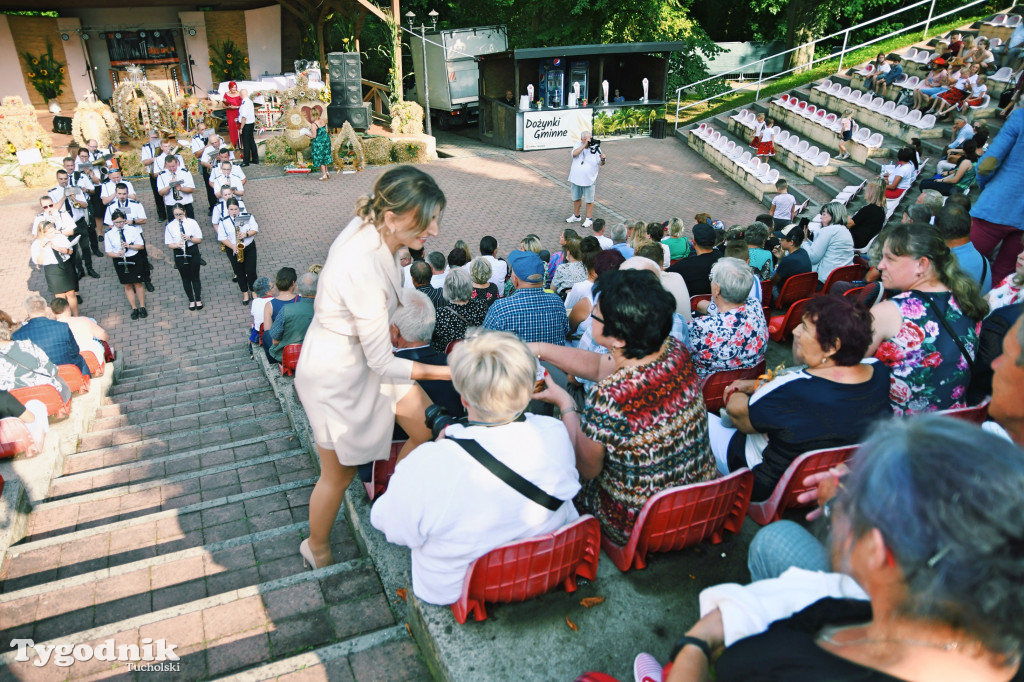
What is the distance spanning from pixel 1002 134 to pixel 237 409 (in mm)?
6550

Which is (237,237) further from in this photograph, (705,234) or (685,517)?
(685,517)

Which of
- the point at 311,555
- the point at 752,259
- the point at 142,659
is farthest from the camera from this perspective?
the point at 752,259

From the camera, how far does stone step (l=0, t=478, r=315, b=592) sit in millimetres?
3051

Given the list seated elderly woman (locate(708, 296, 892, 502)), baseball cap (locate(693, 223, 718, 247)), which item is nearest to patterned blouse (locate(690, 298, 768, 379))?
seated elderly woman (locate(708, 296, 892, 502))

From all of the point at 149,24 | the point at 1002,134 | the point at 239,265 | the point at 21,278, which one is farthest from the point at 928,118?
the point at 149,24

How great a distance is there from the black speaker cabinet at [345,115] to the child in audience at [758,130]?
9.92 metres

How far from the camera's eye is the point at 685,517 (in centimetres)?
246

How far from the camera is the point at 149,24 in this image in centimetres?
2336

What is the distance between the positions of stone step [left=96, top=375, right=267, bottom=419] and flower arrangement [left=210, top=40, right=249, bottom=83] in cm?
2296

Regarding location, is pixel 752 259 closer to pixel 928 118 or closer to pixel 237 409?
pixel 237 409

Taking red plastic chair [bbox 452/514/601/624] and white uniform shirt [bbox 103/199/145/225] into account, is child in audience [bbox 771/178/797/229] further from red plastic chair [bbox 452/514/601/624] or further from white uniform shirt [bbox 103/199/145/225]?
white uniform shirt [bbox 103/199/145/225]

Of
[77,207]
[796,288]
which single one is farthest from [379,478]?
[77,207]

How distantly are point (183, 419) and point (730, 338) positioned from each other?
4170 mm

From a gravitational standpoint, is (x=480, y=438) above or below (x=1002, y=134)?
below
